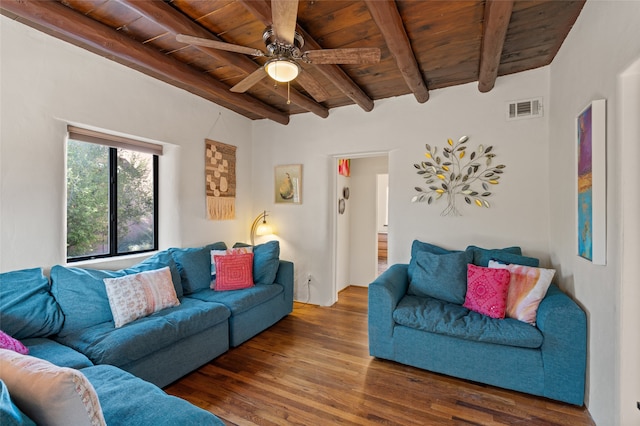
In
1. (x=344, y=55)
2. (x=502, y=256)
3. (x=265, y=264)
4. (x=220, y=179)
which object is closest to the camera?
(x=344, y=55)

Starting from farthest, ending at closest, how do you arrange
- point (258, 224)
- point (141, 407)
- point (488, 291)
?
point (258, 224) → point (488, 291) → point (141, 407)

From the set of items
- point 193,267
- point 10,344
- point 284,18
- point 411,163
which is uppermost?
point 284,18

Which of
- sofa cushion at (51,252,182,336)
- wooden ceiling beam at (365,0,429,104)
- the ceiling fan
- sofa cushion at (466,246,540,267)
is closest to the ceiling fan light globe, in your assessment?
the ceiling fan

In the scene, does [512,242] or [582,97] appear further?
[512,242]

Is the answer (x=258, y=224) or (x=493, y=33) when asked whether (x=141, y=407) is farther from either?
(x=258, y=224)

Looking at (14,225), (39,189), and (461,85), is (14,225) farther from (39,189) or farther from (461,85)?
(461,85)

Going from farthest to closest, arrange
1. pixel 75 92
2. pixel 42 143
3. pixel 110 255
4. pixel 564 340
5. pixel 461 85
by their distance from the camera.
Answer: pixel 461 85
pixel 110 255
pixel 75 92
pixel 42 143
pixel 564 340

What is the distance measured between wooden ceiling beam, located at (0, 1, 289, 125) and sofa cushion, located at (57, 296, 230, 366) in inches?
81.2

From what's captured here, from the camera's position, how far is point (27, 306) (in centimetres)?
184

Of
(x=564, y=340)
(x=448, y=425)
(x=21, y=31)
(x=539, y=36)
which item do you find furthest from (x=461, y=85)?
(x=21, y=31)

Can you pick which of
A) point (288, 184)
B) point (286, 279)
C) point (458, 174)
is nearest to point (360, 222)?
point (288, 184)

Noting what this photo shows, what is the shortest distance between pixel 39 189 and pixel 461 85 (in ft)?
12.9

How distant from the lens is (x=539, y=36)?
2215mm

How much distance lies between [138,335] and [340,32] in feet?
8.49
